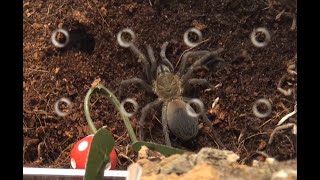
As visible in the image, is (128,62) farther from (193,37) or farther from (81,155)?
(81,155)

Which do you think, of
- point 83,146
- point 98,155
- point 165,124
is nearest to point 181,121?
point 165,124

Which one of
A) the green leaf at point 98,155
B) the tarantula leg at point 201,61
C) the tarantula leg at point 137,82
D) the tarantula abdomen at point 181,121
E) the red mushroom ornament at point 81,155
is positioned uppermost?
the tarantula leg at point 201,61

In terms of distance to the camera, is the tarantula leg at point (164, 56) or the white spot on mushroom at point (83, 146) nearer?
the white spot on mushroom at point (83, 146)

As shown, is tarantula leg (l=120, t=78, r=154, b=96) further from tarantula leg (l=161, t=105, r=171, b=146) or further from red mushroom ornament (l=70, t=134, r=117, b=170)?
red mushroom ornament (l=70, t=134, r=117, b=170)

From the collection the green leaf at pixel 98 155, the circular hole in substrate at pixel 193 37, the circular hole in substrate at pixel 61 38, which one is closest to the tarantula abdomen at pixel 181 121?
the circular hole in substrate at pixel 193 37

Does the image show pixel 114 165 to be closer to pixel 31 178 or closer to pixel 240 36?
pixel 31 178

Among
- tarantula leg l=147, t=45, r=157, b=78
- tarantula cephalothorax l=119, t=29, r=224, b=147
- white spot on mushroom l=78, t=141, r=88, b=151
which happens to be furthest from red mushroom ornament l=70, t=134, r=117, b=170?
tarantula leg l=147, t=45, r=157, b=78

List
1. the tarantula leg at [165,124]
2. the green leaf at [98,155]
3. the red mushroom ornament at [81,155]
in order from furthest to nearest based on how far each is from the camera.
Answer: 1. the tarantula leg at [165,124]
2. the red mushroom ornament at [81,155]
3. the green leaf at [98,155]

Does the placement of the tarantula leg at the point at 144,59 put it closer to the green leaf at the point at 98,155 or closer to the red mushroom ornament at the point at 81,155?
the red mushroom ornament at the point at 81,155
